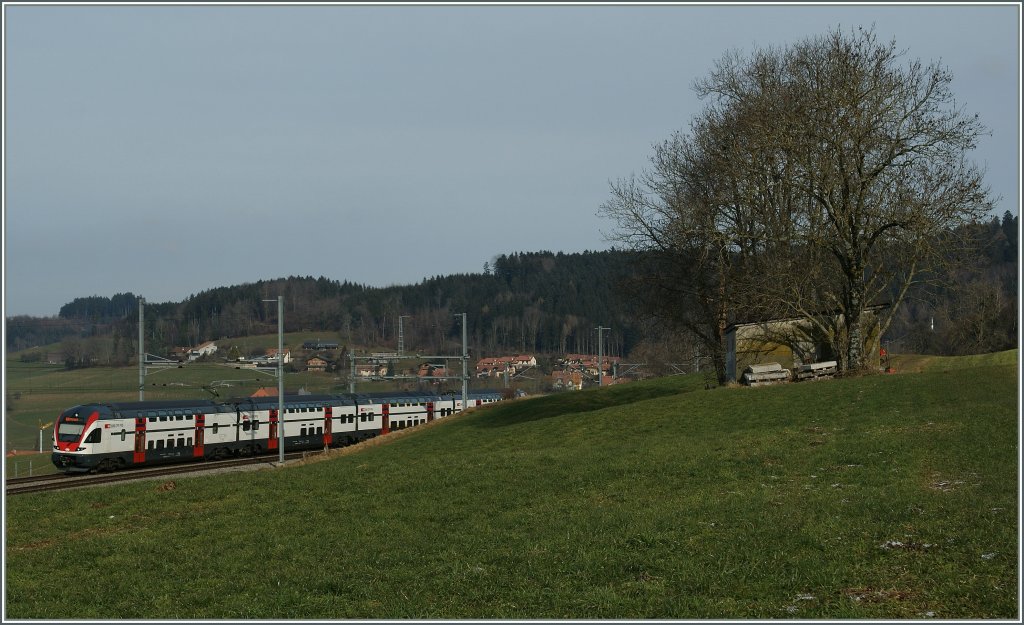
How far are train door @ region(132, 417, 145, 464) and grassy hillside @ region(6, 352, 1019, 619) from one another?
781 inches

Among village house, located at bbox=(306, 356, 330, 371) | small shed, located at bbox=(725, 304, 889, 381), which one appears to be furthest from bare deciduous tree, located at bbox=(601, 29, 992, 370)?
village house, located at bbox=(306, 356, 330, 371)

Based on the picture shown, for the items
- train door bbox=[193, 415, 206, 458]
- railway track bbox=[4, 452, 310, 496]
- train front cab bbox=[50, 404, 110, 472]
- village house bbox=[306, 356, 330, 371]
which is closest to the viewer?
railway track bbox=[4, 452, 310, 496]

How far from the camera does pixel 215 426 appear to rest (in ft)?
170

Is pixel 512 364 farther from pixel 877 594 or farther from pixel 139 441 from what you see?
pixel 877 594

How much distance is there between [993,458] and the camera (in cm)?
1983

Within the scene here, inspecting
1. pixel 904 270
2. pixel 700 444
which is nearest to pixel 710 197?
pixel 904 270

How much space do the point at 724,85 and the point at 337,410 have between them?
31.1m

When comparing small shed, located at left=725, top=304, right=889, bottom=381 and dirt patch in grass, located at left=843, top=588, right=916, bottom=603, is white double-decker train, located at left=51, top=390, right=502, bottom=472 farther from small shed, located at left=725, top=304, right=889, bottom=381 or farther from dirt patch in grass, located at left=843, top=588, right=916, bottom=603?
dirt patch in grass, located at left=843, top=588, right=916, bottom=603

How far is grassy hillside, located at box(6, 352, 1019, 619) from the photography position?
473 inches

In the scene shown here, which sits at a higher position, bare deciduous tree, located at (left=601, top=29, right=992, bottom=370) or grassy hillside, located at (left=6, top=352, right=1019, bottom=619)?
bare deciduous tree, located at (left=601, top=29, right=992, bottom=370)

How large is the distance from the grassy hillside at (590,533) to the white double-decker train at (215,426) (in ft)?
63.4

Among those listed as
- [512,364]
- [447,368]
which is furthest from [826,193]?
[512,364]

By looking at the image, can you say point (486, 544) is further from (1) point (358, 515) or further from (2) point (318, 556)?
(1) point (358, 515)

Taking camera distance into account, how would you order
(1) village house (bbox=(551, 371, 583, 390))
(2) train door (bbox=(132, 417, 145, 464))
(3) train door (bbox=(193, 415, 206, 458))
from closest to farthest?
(2) train door (bbox=(132, 417, 145, 464)) < (3) train door (bbox=(193, 415, 206, 458)) < (1) village house (bbox=(551, 371, 583, 390))
